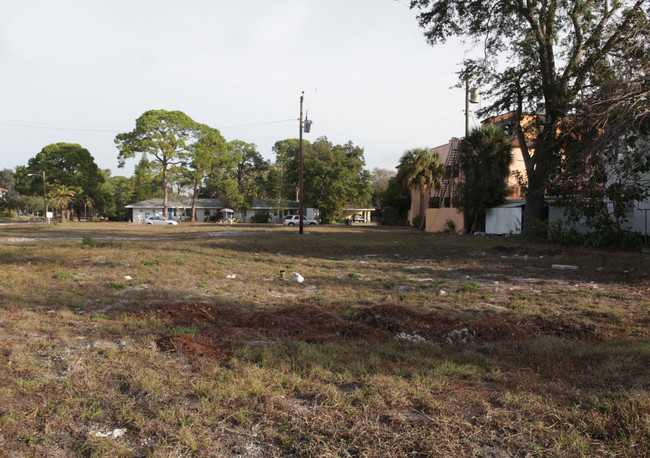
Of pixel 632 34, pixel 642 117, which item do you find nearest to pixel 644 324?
pixel 642 117

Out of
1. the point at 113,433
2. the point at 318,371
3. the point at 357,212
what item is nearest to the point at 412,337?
the point at 318,371

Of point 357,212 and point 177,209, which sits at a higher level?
point 177,209

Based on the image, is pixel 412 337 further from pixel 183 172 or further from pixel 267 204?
pixel 267 204

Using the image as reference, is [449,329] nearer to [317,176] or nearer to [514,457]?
[514,457]

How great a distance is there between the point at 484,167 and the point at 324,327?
24.5m

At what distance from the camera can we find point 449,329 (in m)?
5.68

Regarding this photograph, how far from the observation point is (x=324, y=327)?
5.74m

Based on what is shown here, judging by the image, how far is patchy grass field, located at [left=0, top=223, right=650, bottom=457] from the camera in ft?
9.30

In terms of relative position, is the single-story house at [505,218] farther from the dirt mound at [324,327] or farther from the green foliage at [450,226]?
the dirt mound at [324,327]

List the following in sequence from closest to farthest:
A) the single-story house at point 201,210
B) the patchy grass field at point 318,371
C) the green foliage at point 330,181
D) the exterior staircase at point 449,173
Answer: the patchy grass field at point 318,371 < the exterior staircase at point 449,173 < the green foliage at point 330,181 < the single-story house at point 201,210

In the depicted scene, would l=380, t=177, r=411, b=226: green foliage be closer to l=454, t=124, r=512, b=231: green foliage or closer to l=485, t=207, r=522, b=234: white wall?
l=454, t=124, r=512, b=231: green foliage

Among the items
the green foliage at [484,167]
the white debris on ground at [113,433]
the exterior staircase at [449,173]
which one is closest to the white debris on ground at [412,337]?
the white debris on ground at [113,433]

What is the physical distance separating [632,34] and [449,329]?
14.3 m

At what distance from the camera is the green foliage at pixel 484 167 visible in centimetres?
2678
